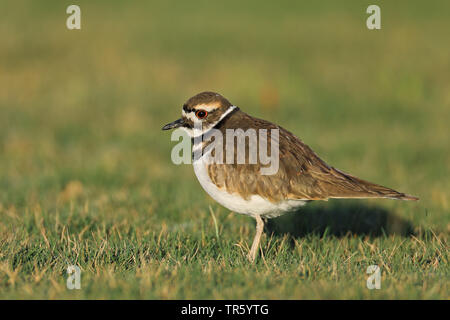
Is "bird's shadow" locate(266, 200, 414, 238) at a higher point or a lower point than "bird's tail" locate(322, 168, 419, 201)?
lower

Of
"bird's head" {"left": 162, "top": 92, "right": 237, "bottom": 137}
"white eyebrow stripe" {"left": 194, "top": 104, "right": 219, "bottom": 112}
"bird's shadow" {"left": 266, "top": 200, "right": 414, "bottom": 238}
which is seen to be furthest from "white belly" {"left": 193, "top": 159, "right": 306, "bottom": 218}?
"bird's shadow" {"left": 266, "top": 200, "right": 414, "bottom": 238}

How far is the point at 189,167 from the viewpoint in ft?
36.0

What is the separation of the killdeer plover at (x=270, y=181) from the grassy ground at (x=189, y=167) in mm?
538

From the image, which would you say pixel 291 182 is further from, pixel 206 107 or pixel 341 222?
pixel 341 222

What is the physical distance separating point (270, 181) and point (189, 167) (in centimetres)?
503

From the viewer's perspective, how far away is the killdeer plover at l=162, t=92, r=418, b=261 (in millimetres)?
6066

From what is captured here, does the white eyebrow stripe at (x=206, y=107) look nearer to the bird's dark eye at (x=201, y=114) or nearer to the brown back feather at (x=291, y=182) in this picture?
the bird's dark eye at (x=201, y=114)

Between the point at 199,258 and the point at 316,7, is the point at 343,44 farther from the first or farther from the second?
the point at 199,258

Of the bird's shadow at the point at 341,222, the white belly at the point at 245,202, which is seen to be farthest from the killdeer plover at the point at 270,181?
the bird's shadow at the point at 341,222

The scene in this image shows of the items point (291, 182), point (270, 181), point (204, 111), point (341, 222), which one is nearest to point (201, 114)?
point (204, 111)

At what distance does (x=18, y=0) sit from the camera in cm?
2316

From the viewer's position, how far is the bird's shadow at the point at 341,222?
7453 mm

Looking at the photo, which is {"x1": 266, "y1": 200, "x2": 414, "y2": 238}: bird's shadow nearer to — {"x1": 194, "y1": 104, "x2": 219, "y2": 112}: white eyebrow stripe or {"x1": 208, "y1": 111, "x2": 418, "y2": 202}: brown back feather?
{"x1": 208, "y1": 111, "x2": 418, "y2": 202}: brown back feather
